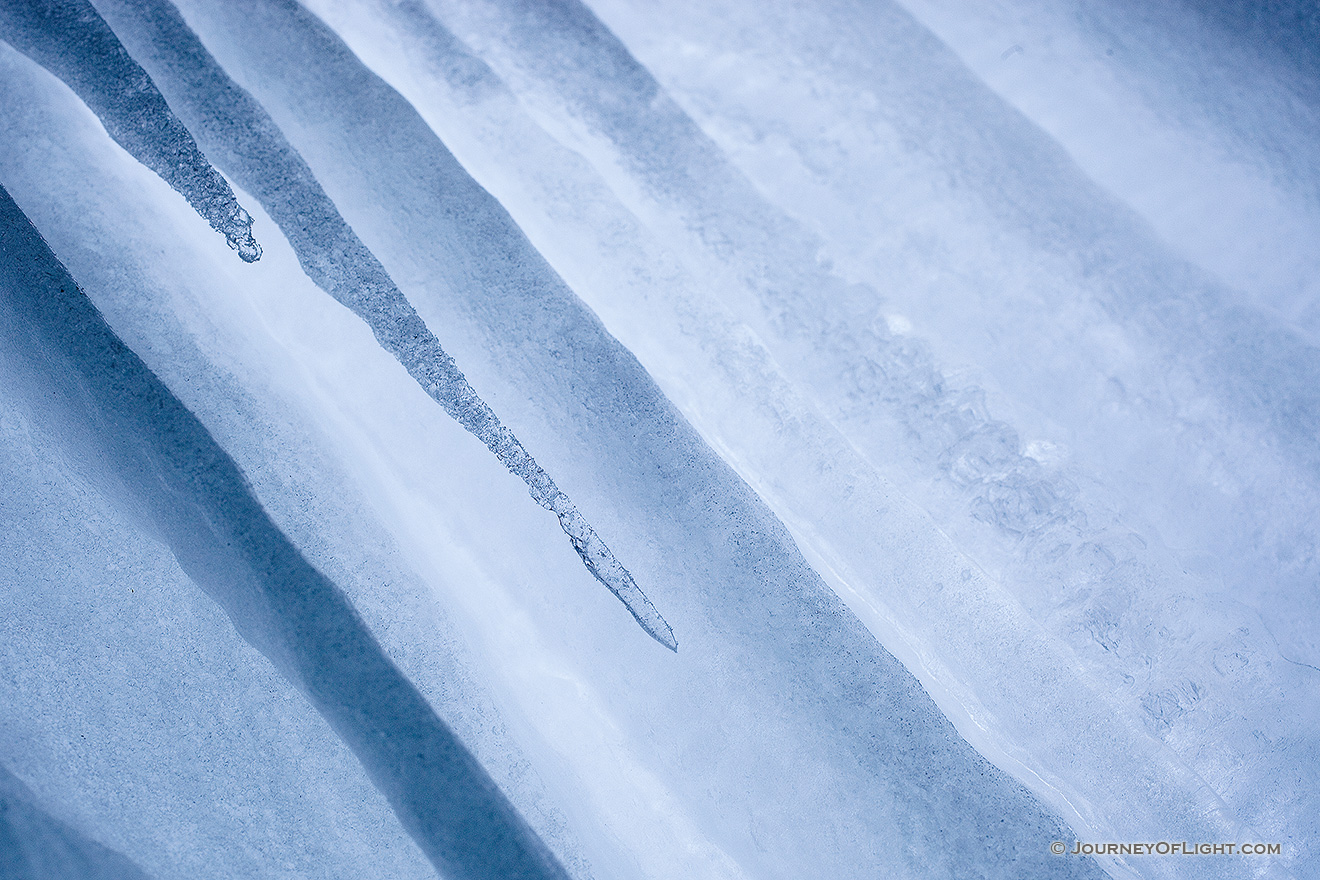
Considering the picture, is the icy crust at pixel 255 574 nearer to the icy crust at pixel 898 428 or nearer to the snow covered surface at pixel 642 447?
the snow covered surface at pixel 642 447

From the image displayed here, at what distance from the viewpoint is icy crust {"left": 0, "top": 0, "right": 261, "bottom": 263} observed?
3410 millimetres

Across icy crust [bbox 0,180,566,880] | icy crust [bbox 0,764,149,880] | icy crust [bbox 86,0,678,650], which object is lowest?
icy crust [bbox 0,764,149,880]

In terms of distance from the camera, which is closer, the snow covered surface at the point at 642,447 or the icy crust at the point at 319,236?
the snow covered surface at the point at 642,447

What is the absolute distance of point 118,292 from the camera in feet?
10.4

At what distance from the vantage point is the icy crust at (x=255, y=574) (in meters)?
2.78

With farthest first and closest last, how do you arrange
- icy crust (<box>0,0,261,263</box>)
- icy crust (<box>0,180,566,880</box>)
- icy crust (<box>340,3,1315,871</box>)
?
icy crust (<box>0,0,261,263</box>) < icy crust (<box>340,3,1315,871</box>) < icy crust (<box>0,180,566,880</box>)

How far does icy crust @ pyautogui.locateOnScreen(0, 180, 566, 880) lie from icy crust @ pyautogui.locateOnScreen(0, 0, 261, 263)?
58cm

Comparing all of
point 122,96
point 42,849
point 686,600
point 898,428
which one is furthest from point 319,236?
point 898,428

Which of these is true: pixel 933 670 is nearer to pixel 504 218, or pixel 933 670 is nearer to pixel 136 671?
pixel 504 218

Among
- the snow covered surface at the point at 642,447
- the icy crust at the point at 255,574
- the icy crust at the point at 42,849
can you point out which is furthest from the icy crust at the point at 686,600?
the icy crust at the point at 42,849

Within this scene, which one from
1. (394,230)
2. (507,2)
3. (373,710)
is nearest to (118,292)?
(394,230)

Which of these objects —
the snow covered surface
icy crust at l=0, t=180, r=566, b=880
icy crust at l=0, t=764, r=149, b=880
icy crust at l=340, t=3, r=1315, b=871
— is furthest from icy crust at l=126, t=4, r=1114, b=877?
icy crust at l=0, t=764, r=149, b=880

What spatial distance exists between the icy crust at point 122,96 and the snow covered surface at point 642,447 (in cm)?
2

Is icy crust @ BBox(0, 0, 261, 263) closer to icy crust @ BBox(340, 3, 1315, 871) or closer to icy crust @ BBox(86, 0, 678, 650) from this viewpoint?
icy crust @ BBox(86, 0, 678, 650)
